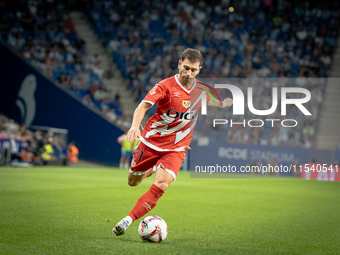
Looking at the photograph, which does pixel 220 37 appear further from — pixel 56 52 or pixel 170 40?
pixel 56 52

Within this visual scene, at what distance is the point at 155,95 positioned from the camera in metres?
5.19

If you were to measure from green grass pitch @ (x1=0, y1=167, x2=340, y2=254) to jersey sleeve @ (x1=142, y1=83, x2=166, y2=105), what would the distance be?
167cm

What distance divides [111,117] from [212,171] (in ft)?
21.5

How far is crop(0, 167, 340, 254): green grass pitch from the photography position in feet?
14.7

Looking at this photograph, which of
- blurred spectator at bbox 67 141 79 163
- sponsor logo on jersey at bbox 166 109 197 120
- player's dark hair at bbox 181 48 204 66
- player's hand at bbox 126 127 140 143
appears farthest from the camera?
blurred spectator at bbox 67 141 79 163

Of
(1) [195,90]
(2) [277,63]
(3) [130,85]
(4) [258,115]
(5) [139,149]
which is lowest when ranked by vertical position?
(5) [139,149]

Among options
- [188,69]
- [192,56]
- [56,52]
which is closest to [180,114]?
[188,69]

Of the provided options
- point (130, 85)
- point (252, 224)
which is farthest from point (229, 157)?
point (252, 224)

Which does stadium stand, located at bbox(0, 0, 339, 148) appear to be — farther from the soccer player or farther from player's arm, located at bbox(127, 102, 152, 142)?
player's arm, located at bbox(127, 102, 152, 142)

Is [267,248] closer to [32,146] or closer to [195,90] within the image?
[195,90]

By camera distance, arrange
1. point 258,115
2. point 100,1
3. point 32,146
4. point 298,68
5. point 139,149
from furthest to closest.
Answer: point 100,1
point 298,68
point 32,146
point 258,115
point 139,149

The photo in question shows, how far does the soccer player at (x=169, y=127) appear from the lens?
5.29 meters

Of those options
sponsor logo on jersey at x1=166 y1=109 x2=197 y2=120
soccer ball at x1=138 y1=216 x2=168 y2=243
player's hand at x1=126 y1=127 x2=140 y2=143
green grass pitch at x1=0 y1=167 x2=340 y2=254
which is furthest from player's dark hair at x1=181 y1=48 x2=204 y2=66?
green grass pitch at x1=0 y1=167 x2=340 y2=254

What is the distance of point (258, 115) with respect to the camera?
59.3 feet
